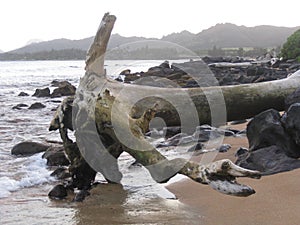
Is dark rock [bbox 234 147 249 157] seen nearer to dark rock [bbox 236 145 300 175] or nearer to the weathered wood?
the weathered wood

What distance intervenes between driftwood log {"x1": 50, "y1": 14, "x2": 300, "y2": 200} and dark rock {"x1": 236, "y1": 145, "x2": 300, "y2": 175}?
3.79 feet

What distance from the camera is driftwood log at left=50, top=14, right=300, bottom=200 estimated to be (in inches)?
155

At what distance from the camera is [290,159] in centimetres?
464

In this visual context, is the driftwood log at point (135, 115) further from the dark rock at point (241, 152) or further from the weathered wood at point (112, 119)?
the dark rock at point (241, 152)

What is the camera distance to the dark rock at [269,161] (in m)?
4.52

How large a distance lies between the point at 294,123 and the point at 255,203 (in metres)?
1.36

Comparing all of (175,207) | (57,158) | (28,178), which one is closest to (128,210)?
(175,207)

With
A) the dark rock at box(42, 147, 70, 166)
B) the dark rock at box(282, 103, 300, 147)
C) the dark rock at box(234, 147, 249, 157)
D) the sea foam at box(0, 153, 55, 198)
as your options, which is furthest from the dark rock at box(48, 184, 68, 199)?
the dark rock at box(282, 103, 300, 147)

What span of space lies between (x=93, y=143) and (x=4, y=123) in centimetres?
712

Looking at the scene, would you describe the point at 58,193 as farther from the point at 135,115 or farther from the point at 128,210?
the point at 135,115

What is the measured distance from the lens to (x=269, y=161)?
4.65 metres

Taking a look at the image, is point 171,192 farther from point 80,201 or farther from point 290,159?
point 290,159

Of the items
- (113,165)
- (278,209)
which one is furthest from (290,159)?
(113,165)

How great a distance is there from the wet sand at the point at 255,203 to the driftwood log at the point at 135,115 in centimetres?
31
